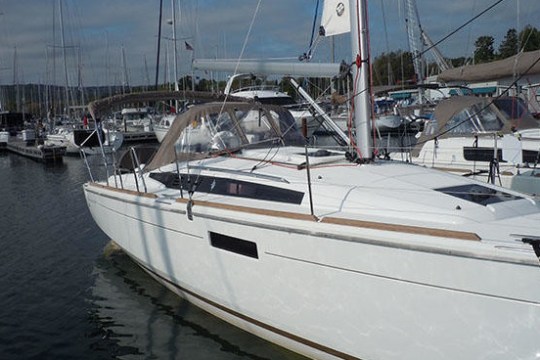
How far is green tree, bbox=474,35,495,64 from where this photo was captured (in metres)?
40.8

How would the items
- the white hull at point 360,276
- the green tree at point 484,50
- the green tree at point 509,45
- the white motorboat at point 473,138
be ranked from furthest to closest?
1. the green tree at point 484,50
2. the green tree at point 509,45
3. the white motorboat at point 473,138
4. the white hull at point 360,276

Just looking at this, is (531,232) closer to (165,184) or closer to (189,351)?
(189,351)

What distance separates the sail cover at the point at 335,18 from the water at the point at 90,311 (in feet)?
11.1

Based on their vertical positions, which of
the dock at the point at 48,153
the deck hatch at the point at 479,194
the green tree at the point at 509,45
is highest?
the green tree at the point at 509,45

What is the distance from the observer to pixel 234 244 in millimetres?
5273

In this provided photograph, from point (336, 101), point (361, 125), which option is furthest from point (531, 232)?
point (336, 101)

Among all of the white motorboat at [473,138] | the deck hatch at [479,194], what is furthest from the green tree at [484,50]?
the deck hatch at [479,194]

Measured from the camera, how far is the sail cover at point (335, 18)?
18.8 ft

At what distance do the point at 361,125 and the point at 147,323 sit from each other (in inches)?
135

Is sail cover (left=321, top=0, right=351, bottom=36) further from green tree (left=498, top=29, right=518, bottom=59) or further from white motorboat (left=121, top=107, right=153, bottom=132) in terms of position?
white motorboat (left=121, top=107, right=153, bottom=132)

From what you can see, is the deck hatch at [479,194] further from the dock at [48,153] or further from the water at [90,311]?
the dock at [48,153]

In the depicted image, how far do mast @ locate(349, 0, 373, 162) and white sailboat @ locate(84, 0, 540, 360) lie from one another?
2 centimetres

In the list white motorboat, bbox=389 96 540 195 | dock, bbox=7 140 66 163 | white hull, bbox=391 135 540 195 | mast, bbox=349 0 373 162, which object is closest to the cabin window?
mast, bbox=349 0 373 162

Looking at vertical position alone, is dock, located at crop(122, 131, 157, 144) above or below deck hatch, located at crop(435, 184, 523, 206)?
above
